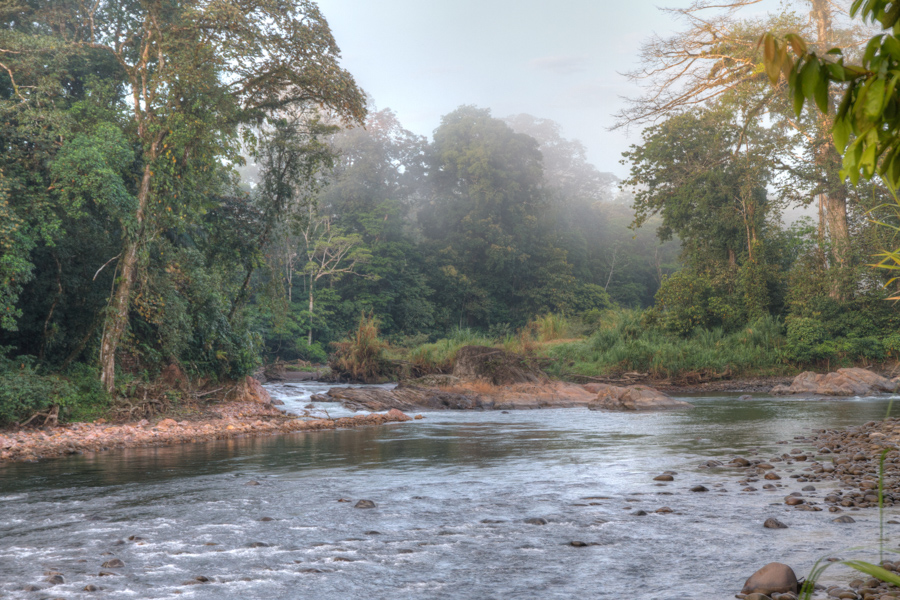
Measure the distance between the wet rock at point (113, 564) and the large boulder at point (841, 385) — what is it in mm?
18567

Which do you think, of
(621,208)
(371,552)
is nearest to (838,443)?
(371,552)

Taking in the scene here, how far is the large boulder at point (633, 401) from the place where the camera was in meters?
16.2

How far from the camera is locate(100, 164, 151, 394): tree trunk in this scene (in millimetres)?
12398

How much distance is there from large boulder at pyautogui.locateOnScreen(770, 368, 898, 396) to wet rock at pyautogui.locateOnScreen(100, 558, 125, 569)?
18567 millimetres

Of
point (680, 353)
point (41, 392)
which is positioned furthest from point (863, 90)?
point (680, 353)

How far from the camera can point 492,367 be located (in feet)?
66.2

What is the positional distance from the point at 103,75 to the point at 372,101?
120ft

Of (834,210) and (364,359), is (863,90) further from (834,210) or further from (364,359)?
(834,210)

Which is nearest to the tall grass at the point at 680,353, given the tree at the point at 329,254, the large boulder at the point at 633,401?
the large boulder at the point at 633,401

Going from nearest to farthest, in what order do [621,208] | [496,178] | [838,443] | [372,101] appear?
[838,443] → [496,178] → [372,101] → [621,208]

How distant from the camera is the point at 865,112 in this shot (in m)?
1.52

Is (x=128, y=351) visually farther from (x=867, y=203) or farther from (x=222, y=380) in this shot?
(x=867, y=203)

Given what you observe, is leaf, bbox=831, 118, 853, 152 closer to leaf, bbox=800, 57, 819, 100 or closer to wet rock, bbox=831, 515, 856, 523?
leaf, bbox=800, 57, 819, 100

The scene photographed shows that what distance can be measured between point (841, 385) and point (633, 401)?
659 cm
